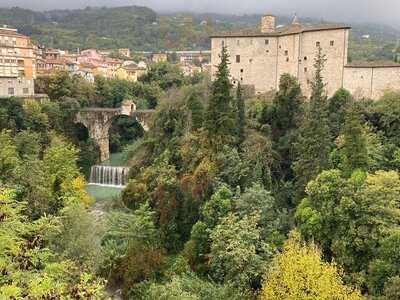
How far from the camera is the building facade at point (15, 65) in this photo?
52.4 m

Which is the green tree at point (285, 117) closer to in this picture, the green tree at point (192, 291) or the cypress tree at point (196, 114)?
the cypress tree at point (196, 114)

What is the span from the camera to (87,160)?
50.1 meters

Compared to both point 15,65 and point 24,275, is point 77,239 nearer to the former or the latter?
point 24,275

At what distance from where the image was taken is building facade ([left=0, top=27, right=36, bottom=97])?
2063 inches

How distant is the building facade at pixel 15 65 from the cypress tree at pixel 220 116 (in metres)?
29.9

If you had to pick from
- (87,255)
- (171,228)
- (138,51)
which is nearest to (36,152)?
(171,228)

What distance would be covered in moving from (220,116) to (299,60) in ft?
37.9

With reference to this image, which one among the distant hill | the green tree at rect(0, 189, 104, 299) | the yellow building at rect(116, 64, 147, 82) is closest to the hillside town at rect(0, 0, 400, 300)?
the green tree at rect(0, 189, 104, 299)

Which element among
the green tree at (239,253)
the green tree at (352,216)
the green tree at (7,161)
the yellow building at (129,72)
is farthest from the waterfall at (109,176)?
the yellow building at (129,72)

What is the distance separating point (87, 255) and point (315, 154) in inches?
544

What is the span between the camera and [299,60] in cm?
3872

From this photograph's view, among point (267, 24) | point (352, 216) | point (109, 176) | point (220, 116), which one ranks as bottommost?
point (109, 176)

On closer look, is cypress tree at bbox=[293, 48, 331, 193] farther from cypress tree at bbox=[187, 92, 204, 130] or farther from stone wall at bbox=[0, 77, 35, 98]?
stone wall at bbox=[0, 77, 35, 98]

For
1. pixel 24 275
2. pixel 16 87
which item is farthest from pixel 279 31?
pixel 24 275
